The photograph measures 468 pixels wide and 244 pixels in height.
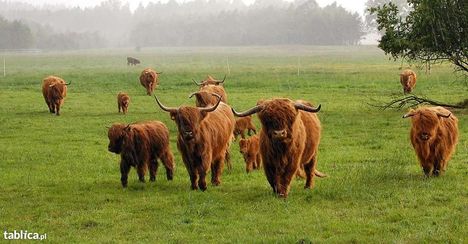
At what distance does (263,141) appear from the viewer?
9477 mm

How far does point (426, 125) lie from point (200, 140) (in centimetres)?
375

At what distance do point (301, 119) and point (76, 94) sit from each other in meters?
21.2

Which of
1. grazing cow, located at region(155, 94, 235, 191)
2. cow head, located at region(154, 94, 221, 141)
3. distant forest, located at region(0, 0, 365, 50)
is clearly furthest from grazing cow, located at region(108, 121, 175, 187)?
distant forest, located at region(0, 0, 365, 50)

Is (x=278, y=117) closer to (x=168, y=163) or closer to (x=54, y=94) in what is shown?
(x=168, y=163)

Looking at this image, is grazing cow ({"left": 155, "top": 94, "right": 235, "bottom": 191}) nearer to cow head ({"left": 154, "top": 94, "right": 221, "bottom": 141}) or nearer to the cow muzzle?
cow head ({"left": 154, "top": 94, "right": 221, "bottom": 141})

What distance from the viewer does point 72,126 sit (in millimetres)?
19156

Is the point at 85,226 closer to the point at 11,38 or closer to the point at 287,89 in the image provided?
the point at 287,89

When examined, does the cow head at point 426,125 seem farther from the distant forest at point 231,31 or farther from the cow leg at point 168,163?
the distant forest at point 231,31

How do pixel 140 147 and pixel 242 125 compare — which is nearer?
pixel 140 147

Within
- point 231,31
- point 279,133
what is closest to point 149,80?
point 279,133

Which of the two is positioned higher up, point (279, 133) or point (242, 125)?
point (279, 133)

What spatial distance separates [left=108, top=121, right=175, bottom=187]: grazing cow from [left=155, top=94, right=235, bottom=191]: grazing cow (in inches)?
31.3

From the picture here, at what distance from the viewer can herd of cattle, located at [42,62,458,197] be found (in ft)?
30.0

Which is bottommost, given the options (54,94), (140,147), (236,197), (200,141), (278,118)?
(236,197)
